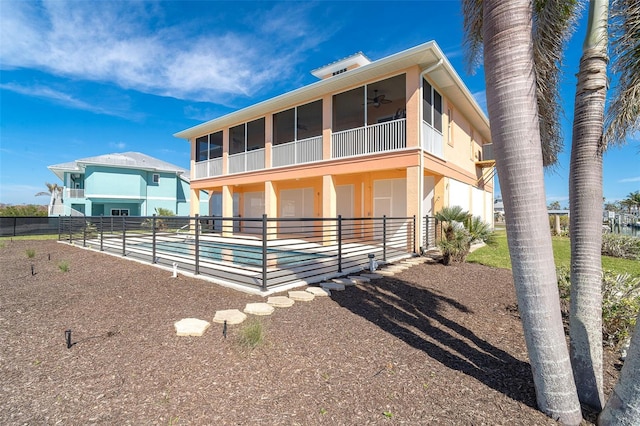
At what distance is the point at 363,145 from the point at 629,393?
10465mm

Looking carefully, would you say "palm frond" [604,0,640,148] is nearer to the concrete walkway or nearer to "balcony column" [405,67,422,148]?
the concrete walkway

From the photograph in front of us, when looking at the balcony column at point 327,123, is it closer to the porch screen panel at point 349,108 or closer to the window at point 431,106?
the porch screen panel at point 349,108

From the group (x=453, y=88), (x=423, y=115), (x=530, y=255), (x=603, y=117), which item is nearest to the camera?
(x=530, y=255)

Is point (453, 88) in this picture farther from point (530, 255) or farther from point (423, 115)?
point (530, 255)

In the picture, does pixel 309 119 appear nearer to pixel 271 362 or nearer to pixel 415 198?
pixel 415 198

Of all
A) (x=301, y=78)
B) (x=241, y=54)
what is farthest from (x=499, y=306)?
(x=301, y=78)

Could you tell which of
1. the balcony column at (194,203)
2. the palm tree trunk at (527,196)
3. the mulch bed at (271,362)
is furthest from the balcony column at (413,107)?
the balcony column at (194,203)

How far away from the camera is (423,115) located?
10688 mm

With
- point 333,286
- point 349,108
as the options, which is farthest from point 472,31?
point 349,108

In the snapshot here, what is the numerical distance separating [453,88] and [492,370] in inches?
473

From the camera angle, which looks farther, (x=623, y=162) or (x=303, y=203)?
(x=303, y=203)

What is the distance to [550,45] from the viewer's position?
3.95m

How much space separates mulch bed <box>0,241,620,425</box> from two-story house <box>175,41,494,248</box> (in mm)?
6656

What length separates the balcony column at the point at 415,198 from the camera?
1026cm
